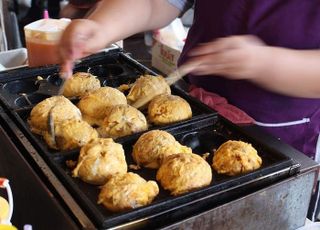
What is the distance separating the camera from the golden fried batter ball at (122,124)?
3.32ft

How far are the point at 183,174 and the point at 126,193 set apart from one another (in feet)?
0.38

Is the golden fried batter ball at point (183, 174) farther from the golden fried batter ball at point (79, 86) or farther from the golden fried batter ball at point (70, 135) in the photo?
the golden fried batter ball at point (79, 86)

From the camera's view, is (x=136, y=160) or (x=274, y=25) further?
(x=274, y=25)

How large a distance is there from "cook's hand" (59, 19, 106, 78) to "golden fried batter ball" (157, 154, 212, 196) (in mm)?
356

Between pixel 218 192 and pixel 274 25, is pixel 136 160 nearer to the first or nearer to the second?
pixel 218 192

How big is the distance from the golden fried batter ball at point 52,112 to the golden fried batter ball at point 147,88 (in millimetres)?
162

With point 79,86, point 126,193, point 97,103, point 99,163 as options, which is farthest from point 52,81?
point 126,193

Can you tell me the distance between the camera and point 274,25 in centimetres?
116

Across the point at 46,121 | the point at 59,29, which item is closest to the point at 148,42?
the point at 59,29

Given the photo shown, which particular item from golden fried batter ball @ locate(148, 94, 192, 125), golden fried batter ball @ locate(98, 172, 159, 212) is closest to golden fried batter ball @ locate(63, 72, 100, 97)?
golden fried batter ball @ locate(148, 94, 192, 125)

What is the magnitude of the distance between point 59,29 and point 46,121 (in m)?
0.59

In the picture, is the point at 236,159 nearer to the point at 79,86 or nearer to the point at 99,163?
the point at 99,163

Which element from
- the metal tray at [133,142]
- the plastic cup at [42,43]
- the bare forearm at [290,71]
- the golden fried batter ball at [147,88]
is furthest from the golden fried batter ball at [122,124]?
the plastic cup at [42,43]

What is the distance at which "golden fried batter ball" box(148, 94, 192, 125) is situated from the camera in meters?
1.06
